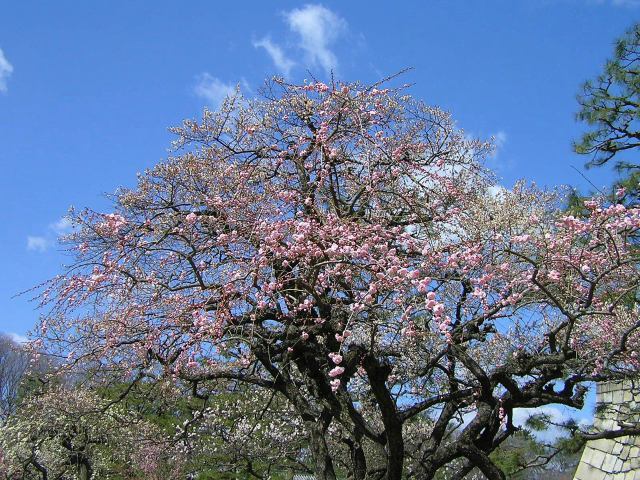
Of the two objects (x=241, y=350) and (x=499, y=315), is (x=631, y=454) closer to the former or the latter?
(x=499, y=315)

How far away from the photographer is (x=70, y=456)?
16.0 meters

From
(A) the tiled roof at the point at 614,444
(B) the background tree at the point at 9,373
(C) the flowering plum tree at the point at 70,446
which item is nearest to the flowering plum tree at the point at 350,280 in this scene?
(A) the tiled roof at the point at 614,444

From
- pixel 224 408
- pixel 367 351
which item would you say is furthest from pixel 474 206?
pixel 224 408

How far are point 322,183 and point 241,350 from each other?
7.13 ft

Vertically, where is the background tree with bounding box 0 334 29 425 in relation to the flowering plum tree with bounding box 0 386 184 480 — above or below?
above

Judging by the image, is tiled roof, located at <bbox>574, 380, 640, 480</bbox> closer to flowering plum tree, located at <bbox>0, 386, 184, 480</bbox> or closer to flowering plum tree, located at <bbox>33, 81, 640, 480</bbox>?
flowering plum tree, located at <bbox>33, 81, 640, 480</bbox>

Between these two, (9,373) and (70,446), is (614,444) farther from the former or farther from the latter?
(9,373)

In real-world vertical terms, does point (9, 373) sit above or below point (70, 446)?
above

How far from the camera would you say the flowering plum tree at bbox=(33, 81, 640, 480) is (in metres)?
6.32

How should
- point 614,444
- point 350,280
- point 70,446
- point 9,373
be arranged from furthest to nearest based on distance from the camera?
point 9,373 → point 70,446 → point 614,444 → point 350,280

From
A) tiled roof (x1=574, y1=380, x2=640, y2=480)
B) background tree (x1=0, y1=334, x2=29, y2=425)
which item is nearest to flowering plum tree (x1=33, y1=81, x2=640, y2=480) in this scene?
tiled roof (x1=574, y1=380, x2=640, y2=480)

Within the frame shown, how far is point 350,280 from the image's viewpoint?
22.0 feet

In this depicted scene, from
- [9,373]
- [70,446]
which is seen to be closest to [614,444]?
[70,446]

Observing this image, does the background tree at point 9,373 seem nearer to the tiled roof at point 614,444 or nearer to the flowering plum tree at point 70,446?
the flowering plum tree at point 70,446
